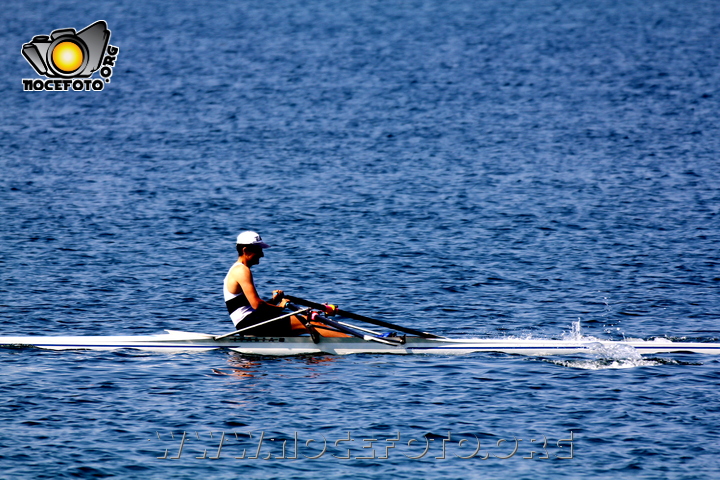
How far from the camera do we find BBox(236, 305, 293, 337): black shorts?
→ 1606 centimetres

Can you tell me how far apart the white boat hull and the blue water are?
0.26 meters

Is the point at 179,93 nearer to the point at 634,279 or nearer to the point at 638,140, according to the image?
the point at 638,140

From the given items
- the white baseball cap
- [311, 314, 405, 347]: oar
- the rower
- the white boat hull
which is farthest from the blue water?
the white baseball cap

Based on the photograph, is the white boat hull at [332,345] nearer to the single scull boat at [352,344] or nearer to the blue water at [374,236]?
the single scull boat at [352,344]

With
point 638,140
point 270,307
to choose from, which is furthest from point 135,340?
point 638,140

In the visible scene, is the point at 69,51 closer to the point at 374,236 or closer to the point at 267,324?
the point at 374,236

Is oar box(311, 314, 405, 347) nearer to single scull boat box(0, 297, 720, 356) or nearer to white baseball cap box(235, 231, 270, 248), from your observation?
single scull boat box(0, 297, 720, 356)

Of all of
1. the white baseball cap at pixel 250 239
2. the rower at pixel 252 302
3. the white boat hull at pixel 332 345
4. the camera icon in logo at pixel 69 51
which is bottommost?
the white boat hull at pixel 332 345

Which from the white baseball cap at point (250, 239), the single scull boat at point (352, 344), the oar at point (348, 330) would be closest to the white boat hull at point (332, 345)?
the single scull boat at point (352, 344)

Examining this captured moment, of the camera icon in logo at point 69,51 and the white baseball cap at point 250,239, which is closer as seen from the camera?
the white baseball cap at point 250,239

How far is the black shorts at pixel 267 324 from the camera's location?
16.1 m

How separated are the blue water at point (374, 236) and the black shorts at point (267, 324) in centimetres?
50

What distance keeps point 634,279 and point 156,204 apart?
1465cm

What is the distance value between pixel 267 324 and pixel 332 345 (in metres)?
1.17
